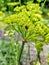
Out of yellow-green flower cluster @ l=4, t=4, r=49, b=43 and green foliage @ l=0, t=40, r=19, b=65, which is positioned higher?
yellow-green flower cluster @ l=4, t=4, r=49, b=43

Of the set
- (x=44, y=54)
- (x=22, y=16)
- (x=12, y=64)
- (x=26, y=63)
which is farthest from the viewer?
(x=44, y=54)

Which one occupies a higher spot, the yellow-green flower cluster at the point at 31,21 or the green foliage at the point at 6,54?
the yellow-green flower cluster at the point at 31,21

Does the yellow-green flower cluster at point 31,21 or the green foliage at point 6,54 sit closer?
the yellow-green flower cluster at point 31,21

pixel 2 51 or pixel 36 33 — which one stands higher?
pixel 36 33

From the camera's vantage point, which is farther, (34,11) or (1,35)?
(1,35)

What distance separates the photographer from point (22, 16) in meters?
2.44

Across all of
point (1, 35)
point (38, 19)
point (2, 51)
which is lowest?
point (1, 35)

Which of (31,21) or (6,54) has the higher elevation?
(31,21)

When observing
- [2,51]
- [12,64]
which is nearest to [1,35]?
[2,51]

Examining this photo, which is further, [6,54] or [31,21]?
[6,54]

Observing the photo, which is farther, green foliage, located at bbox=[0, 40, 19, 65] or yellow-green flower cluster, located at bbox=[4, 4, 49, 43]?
green foliage, located at bbox=[0, 40, 19, 65]

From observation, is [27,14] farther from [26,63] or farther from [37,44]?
[26,63]

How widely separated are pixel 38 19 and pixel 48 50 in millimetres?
1056

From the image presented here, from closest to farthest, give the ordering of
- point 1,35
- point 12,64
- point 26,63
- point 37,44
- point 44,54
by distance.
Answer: point 37,44, point 12,64, point 26,63, point 44,54, point 1,35
